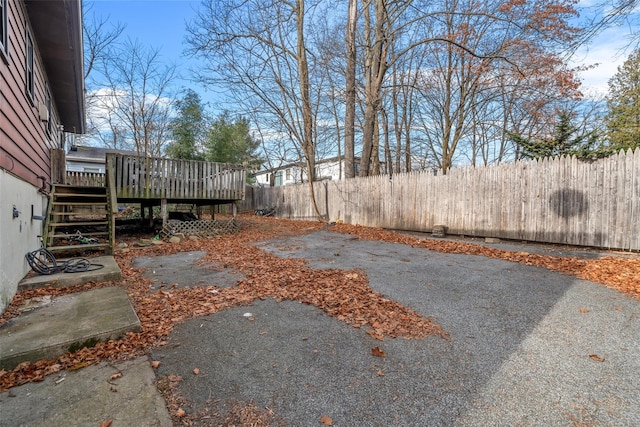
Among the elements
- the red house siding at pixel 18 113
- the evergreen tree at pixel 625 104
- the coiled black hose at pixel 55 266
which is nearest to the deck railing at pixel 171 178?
the red house siding at pixel 18 113

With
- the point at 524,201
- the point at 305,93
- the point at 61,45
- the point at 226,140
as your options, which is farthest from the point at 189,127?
the point at 524,201

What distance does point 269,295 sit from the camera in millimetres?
3434

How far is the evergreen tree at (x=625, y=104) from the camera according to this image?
1322 cm

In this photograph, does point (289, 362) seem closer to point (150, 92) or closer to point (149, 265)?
point (149, 265)

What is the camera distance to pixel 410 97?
17109mm

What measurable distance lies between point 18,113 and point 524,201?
30.5 feet

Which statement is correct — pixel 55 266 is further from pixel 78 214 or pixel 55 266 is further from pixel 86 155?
pixel 86 155

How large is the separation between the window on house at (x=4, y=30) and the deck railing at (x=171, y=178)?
327 cm

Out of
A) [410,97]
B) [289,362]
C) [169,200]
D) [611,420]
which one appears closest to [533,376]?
[611,420]

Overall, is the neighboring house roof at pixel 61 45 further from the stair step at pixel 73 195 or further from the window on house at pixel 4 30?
the stair step at pixel 73 195

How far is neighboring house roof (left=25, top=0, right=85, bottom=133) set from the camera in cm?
468

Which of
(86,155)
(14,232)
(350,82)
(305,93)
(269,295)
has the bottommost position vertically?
(269,295)

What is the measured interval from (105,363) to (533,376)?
9.52 ft

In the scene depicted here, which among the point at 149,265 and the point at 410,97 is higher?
the point at 410,97
